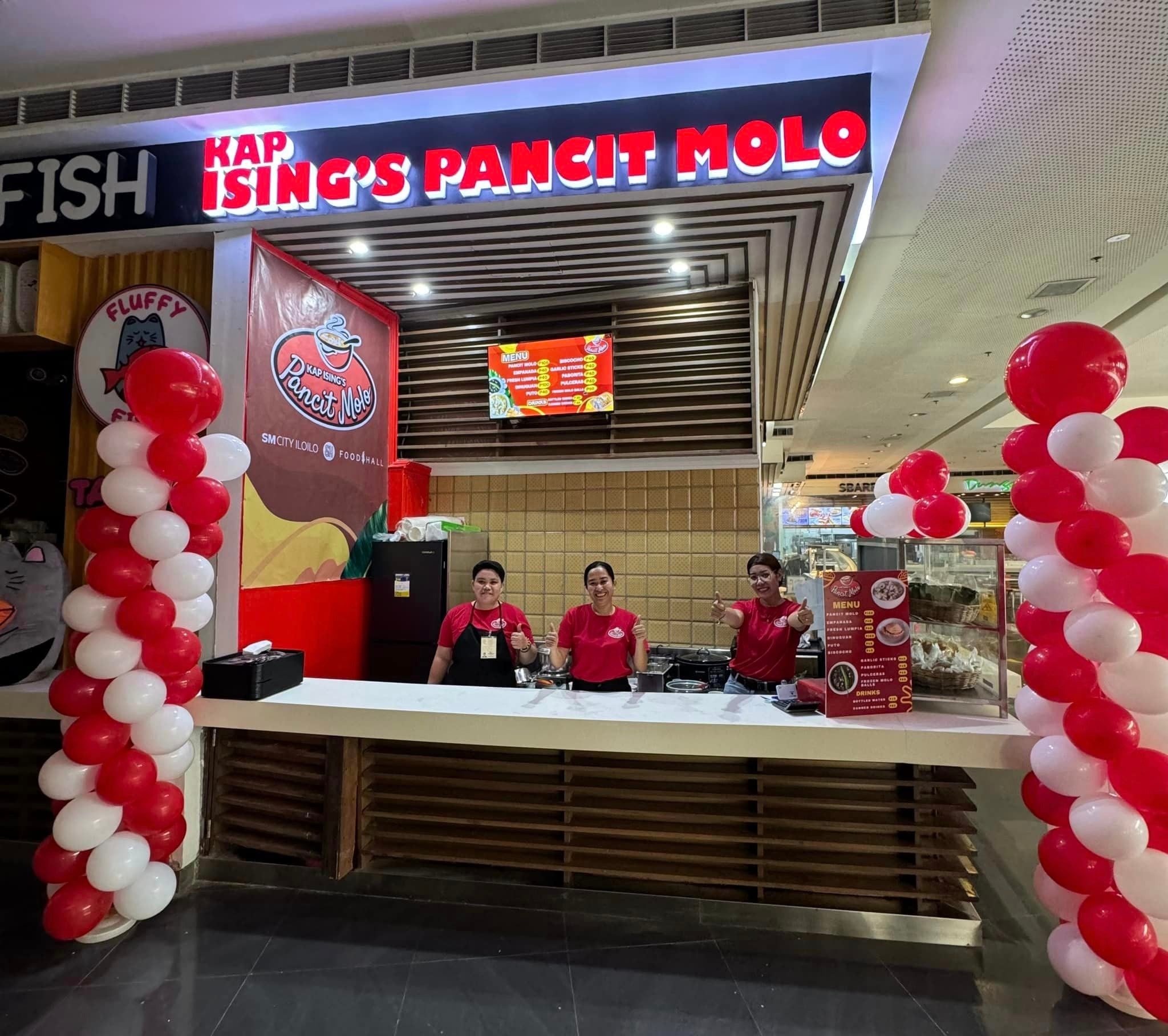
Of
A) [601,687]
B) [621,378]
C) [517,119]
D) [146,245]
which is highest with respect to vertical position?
[517,119]

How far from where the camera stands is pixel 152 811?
2.40 m

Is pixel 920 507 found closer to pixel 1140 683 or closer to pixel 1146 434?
pixel 1146 434

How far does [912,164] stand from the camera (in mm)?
3500

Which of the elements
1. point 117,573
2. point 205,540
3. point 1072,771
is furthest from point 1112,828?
point 117,573

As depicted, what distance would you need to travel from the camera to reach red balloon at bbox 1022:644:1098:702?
6.35 ft

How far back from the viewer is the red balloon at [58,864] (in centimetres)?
233

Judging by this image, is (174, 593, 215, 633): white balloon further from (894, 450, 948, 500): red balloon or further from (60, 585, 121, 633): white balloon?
(894, 450, 948, 500): red balloon

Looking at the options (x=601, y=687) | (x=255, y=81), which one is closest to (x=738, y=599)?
(x=601, y=687)

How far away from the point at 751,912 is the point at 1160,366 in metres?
9.27

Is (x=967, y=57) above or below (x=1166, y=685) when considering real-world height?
above

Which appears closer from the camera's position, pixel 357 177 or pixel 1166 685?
pixel 1166 685

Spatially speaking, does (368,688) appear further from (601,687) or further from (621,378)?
(621,378)

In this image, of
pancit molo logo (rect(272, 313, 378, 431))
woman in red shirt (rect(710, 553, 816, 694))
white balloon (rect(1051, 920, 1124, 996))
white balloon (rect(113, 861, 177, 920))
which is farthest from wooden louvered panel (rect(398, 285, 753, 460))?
white balloon (rect(113, 861, 177, 920))

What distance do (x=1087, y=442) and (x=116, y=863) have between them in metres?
3.85
